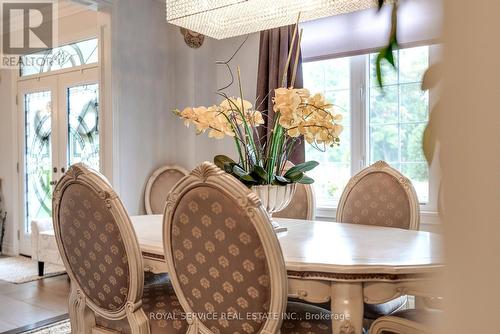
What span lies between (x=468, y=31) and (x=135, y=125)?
152 inches

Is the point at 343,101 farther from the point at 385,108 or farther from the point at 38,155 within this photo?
the point at 38,155

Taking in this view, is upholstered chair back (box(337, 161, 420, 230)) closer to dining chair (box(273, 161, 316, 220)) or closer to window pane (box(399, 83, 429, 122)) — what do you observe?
dining chair (box(273, 161, 316, 220))

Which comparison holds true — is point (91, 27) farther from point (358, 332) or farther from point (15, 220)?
point (358, 332)

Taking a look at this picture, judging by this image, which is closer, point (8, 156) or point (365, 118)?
point (365, 118)

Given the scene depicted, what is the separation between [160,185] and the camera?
4.00m

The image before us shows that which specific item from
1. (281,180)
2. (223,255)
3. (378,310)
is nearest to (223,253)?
(223,255)

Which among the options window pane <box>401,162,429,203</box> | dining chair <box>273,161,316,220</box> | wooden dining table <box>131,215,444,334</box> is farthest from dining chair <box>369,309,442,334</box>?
window pane <box>401,162,429,203</box>

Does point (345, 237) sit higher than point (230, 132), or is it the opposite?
point (230, 132)

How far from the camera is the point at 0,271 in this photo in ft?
14.7

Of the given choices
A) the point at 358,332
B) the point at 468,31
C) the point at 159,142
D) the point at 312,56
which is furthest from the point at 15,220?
the point at 468,31

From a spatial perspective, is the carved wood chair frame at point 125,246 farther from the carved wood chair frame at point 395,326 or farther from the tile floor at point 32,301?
the tile floor at point 32,301

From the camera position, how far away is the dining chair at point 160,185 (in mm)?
3898

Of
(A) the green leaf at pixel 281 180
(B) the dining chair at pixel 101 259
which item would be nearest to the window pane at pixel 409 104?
(A) the green leaf at pixel 281 180

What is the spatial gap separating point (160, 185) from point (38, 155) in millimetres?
1917
